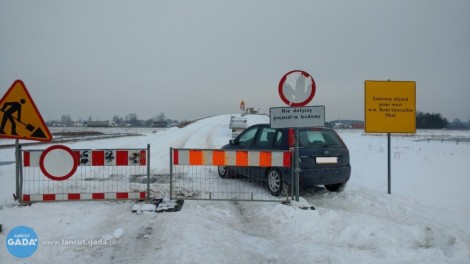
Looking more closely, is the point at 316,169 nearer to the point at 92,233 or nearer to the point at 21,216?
the point at 92,233

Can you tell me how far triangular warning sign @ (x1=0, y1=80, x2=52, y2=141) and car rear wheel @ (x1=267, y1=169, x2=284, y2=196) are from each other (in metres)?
4.58

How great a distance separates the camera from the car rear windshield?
768 cm

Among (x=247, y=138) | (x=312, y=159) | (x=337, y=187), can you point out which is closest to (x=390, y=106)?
(x=337, y=187)

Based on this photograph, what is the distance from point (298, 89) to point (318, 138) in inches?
57.0

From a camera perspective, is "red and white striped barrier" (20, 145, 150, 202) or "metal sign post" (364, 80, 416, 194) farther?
"metal sign post" (364, 80, 416, 194)

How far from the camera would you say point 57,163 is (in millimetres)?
6516

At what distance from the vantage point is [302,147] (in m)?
7.55

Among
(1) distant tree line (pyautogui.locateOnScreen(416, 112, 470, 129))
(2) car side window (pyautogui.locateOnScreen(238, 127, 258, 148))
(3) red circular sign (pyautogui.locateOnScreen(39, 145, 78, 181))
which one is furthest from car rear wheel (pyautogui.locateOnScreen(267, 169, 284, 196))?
(1) distant tree line (pyautogui.locateOnScreen(416, 112, 470, 129))

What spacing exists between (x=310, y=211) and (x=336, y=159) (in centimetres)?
188

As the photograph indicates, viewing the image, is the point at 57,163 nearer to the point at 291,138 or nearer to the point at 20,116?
the point at 20,116

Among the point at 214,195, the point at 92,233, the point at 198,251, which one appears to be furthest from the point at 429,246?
the point at 92,233

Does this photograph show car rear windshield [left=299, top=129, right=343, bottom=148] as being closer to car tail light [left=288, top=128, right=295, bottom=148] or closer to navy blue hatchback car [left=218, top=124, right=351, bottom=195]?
navy blue hatchback car [left=218, top=124, right=351, bottom=195]

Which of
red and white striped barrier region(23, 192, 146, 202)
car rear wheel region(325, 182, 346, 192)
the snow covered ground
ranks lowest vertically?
the snow covered ground

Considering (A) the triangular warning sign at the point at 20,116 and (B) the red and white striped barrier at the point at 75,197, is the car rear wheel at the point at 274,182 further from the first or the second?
(A) the triangular warning sign at the point at 20,116
